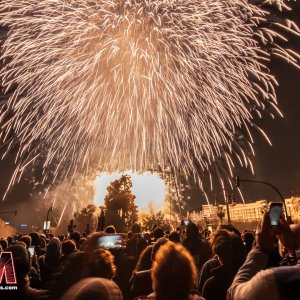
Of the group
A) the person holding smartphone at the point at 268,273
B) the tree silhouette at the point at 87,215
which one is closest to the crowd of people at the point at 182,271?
the person holding smartphone at the point at 268,273

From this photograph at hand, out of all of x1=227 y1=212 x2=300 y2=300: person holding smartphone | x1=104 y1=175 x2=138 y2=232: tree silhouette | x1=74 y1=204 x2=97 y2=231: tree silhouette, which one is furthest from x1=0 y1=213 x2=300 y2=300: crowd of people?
x1=74 y1=204 x2=97 y2=231: tree silhouette

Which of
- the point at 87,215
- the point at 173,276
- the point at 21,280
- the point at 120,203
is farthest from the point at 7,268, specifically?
the point at 87,215

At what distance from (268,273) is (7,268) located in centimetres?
321

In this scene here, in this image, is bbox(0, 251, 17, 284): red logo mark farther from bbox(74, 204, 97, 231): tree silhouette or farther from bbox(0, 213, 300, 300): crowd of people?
bbox(74, 204, 97, 231): tree silhouette

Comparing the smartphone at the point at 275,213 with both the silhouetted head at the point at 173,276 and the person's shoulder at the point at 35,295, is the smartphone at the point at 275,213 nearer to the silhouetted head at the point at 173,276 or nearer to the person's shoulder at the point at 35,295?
the silhouetted head at the point at 173,276

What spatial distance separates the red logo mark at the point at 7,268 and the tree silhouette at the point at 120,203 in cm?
3908

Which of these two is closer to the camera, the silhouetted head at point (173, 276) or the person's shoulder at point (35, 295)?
the silhouetted head at point (173, 276)

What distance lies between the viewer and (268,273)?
235 centimetres

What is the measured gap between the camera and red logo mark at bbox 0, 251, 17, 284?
3.96m

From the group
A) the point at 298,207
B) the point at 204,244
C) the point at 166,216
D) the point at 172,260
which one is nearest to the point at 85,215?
the point at 166,216

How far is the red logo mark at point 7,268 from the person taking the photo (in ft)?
13.0

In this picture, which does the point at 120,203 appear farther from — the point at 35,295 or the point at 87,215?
the point at 35,295

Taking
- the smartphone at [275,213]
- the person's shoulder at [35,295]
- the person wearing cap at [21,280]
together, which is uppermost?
the smartphone at [275,213]

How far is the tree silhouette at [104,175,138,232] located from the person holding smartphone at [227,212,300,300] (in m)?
40.7
